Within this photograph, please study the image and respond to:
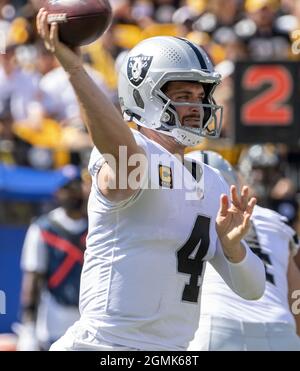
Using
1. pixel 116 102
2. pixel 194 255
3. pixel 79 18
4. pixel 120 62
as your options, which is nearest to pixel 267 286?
pixel 194 255

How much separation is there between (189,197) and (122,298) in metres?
0.46

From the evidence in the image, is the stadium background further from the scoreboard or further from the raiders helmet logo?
the raiders helmet logo

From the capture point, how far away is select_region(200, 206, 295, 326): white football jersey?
17.4 ft

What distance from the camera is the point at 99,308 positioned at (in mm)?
4082

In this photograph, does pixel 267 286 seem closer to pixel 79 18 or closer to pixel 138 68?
pixel 138 68

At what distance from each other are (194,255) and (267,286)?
126 centimetres

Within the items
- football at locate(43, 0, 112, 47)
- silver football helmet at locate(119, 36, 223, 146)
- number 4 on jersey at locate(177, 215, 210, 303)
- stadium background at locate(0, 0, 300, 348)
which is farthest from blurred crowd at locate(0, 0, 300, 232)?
football at locate(43, 0, 112, 47)

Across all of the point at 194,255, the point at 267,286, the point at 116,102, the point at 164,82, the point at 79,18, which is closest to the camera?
the point at 79,18

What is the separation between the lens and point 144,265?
4.05 metres

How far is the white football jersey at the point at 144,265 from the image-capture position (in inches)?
159

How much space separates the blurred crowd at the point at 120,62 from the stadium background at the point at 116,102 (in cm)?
1

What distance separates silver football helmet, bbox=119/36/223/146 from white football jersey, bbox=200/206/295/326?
1120mm

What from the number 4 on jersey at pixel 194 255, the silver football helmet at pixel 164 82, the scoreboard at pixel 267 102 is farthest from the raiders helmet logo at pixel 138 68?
the scoreboard at pixel 267 102

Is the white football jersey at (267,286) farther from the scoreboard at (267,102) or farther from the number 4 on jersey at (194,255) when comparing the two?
the scoreboard at (267,102)
